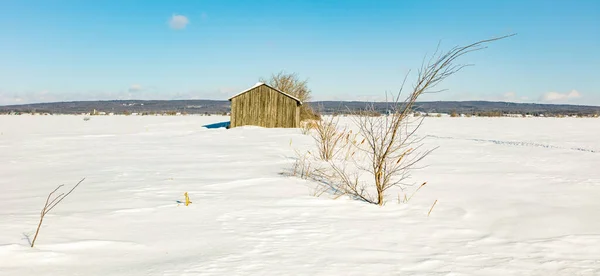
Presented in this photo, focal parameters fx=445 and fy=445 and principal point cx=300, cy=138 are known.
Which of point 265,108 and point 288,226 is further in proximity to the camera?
point 265,108

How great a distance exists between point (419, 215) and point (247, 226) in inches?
71.8

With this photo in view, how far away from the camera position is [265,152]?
1123 centimetres

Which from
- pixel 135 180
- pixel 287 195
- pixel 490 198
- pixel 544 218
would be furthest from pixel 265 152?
pixel 544 218

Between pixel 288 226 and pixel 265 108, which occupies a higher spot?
pixel 265 108

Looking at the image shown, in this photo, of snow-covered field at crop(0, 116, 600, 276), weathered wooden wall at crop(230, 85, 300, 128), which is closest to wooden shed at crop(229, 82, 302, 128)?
weathered wooden wall at crop(230, 85, 300, 128)

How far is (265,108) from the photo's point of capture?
2438 cm

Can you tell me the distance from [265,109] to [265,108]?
0.18 feet

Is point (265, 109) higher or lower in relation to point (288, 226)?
higher

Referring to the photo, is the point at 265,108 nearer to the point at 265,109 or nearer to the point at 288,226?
the point at 265,109

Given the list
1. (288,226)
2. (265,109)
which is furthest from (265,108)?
(288,226)

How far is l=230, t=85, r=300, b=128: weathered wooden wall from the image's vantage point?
79.5 feet

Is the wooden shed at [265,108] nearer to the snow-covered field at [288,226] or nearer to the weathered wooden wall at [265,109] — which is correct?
the weathered wooden wall at [265,109]

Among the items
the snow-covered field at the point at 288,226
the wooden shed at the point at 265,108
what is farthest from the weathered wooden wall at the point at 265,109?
the snow-covered field at the point at 288,226

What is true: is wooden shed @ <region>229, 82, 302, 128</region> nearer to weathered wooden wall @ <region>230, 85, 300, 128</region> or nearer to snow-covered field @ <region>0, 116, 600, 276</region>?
weathered wooden wall @ <region>230, 85, 300, 128</region>
